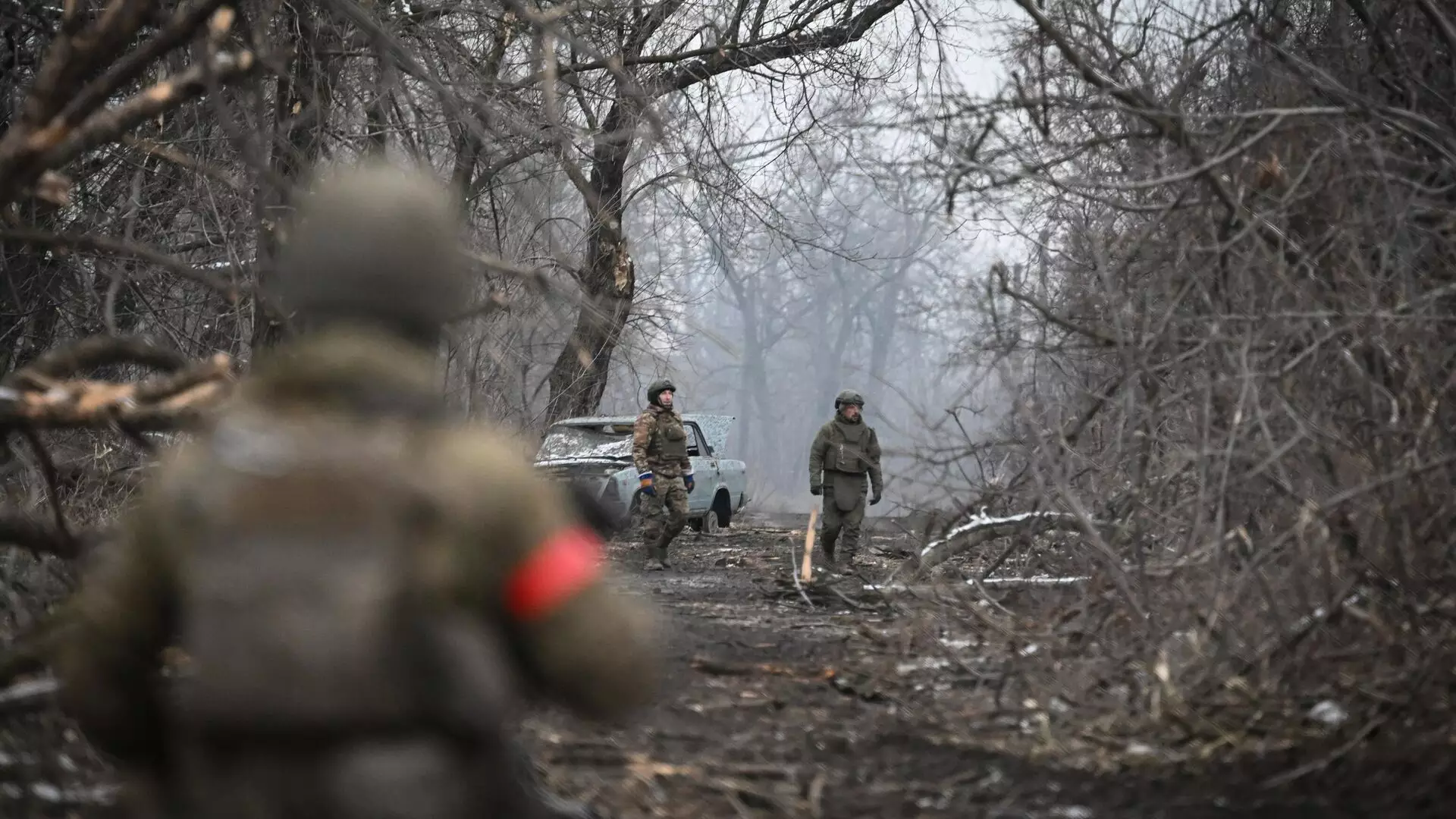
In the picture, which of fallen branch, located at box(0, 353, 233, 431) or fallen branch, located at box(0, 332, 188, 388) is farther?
fallen branch, located at box(0, 332, 188, 388)

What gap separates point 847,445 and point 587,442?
13.3 ft

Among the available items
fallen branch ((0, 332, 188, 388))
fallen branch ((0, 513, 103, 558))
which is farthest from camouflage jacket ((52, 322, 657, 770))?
fallen branch ((0, 513, 103, 558))

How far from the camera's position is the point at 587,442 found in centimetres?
1650

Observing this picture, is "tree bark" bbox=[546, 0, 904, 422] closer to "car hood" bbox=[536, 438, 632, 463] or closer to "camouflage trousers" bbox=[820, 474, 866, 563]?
"car hood" bbox=[536, 438, 632, 463]

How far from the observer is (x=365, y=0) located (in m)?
8.76

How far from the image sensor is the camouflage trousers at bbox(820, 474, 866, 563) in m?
14.0

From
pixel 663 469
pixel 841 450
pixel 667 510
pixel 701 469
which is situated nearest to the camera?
pixel 841 450

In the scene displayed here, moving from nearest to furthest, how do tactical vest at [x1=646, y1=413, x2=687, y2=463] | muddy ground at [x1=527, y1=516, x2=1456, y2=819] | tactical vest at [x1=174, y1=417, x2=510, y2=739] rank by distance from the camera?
tactical vest at [x1=174, y1=417, x2=510, y2=739] → muddy ground at [x1=527, y1=516, x2=1456, y2=819] → tactical vest at [x1=646, y1=413, x2=687, y2=463]

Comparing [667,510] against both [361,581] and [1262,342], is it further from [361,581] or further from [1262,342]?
[361,581]

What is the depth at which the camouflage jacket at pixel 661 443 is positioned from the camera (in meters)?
14.4

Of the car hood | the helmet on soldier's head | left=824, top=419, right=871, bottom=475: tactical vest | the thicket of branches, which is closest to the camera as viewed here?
the thicket of branches

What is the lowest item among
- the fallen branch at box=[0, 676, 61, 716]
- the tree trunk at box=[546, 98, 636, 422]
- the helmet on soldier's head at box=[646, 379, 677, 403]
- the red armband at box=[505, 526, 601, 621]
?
the fallen branch at box=[0, 676, 61, 716]

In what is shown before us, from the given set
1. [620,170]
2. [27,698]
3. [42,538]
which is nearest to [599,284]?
[620,170]

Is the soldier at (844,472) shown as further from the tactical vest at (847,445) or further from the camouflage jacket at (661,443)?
the camouflage jacket at (661,443)
